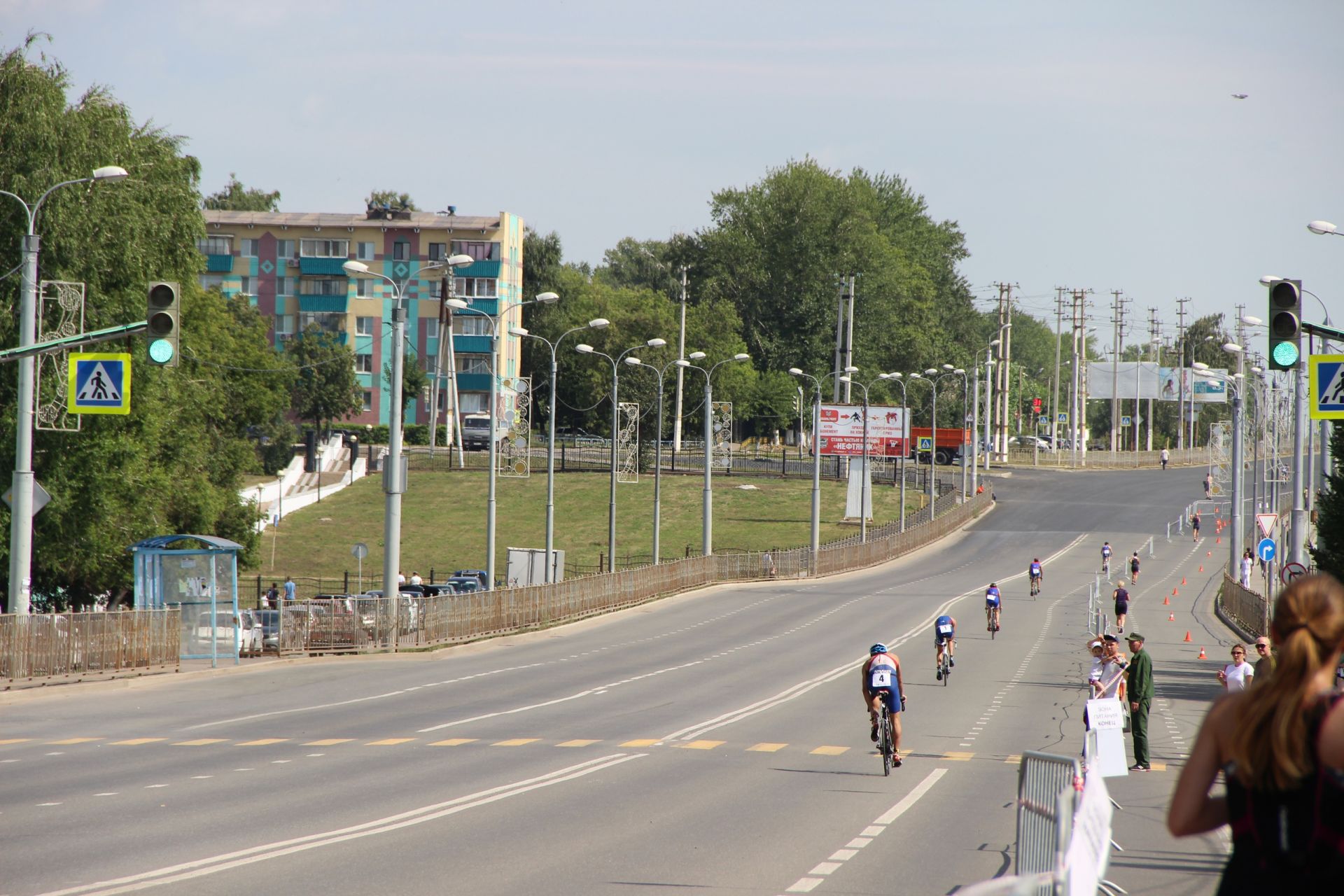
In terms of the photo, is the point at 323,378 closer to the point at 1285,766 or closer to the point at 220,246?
the point at 220,246

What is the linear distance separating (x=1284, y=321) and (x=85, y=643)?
19936mm

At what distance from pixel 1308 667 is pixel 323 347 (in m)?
96.3

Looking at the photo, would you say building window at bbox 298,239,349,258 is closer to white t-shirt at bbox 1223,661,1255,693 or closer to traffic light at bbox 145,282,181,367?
traffic light at bbox 145,282,181,367

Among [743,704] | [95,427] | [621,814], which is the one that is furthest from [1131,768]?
[95,427]

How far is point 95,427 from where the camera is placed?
3550 cm

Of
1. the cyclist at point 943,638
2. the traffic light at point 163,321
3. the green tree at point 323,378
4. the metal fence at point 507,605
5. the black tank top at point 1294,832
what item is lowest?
the metal fence at point 507,605

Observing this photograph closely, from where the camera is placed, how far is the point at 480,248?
110 m

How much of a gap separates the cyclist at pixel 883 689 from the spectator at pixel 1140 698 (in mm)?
2726

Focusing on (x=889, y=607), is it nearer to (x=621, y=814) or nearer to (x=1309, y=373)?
(x=1309, y=373)

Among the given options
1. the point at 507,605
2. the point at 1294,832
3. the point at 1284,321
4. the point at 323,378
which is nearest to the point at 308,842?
the point at 1294,832

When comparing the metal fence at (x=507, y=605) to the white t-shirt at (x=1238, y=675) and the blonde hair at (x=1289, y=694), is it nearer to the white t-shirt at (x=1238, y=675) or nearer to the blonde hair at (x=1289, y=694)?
the white t-shirt at (x=1238, y=675)

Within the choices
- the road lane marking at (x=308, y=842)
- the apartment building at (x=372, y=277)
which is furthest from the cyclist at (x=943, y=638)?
the apartment building at (x=372, y=277)

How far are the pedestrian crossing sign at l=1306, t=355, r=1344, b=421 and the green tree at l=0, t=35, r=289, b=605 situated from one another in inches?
1010

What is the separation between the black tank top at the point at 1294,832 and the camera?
4.12 meters
